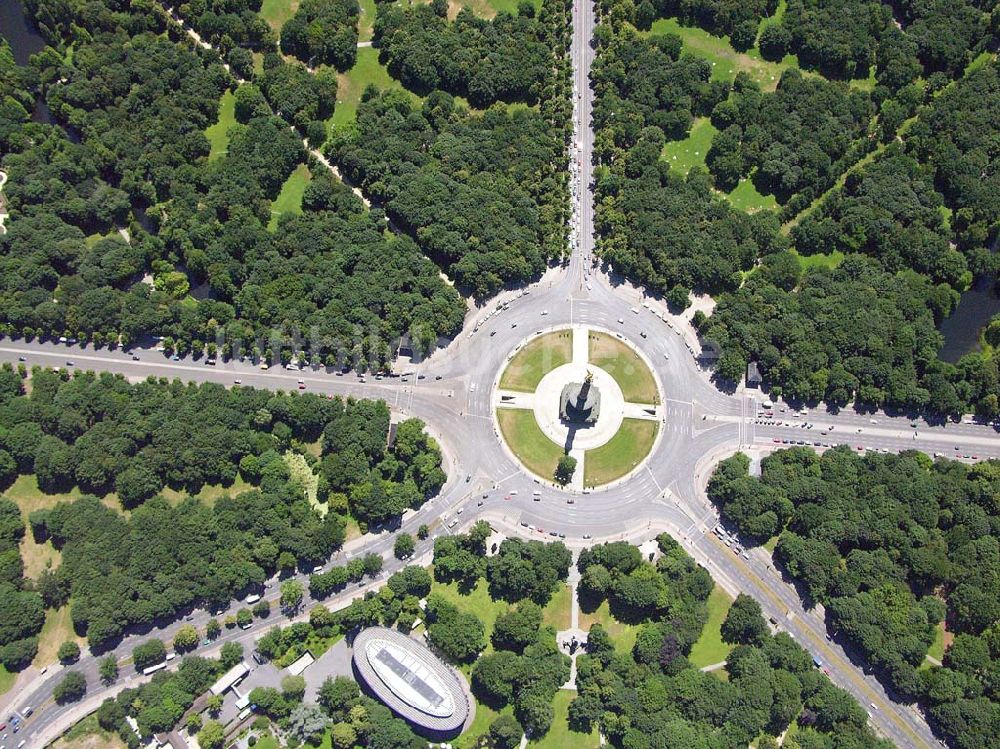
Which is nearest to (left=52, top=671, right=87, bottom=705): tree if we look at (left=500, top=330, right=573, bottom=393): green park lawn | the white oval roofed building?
the white oval roofed building

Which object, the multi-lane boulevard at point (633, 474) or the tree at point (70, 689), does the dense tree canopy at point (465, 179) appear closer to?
the multi-lane boulevard at point (633, 474)

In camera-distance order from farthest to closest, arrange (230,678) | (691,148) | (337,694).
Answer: (691,148), (230,678), (337,694)

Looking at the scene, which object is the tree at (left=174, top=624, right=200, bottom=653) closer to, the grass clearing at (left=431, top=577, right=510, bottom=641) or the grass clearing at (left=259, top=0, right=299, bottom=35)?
the grass clearing at (left=431, top=577, right=510, bottom=641)

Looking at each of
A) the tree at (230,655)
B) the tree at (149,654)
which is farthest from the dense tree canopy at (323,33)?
the tree at (149,654)

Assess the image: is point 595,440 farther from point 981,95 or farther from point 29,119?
point 29,119

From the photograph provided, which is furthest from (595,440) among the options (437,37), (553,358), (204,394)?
(437,37)

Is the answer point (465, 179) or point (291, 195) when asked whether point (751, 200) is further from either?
point (291, 195)

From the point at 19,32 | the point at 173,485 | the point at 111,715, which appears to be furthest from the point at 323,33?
the point at 111,715
